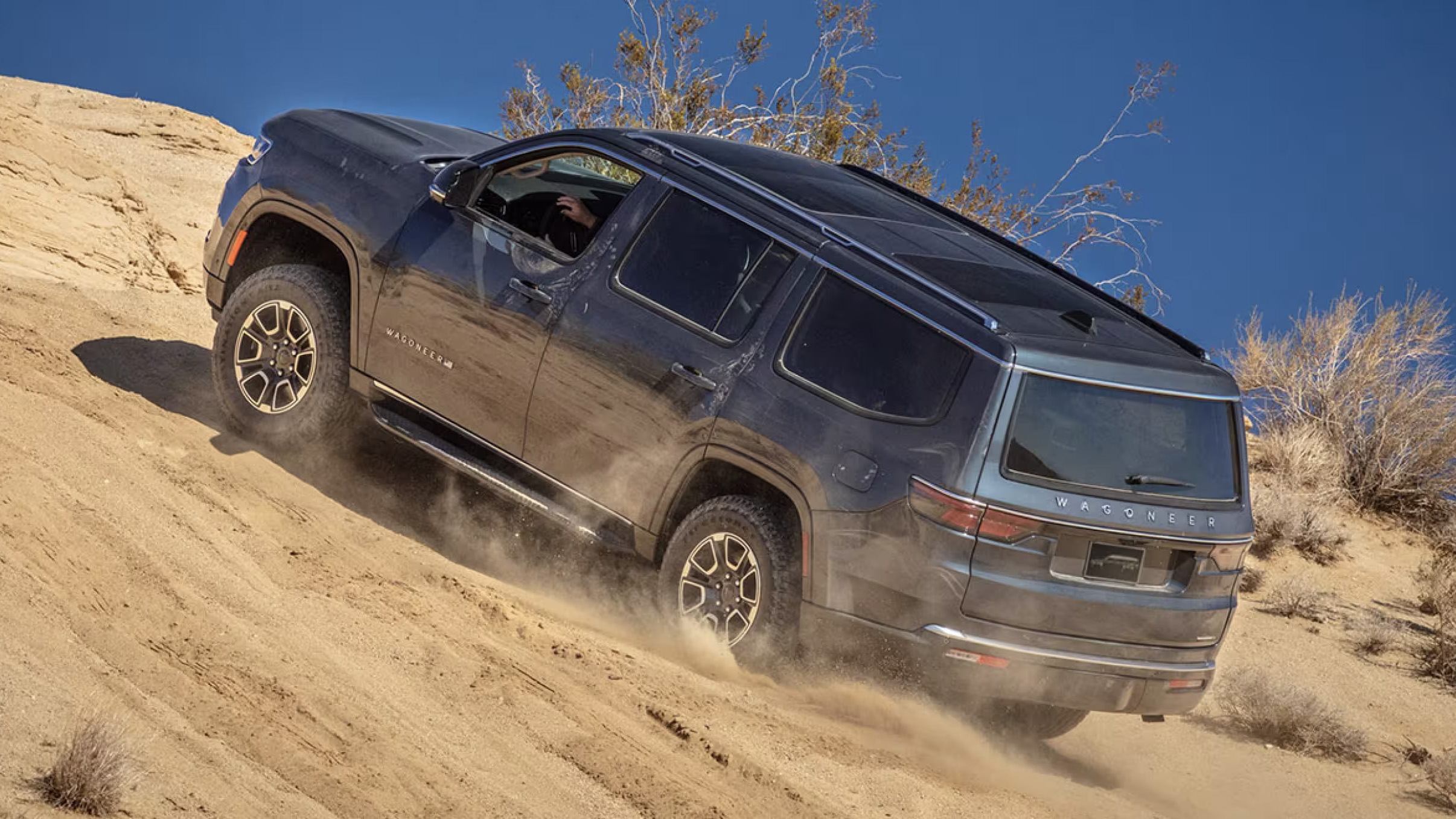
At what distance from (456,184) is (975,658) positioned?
3.22 m

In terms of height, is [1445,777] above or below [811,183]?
below

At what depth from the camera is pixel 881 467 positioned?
5.63 metres

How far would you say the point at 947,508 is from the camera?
5461 mm

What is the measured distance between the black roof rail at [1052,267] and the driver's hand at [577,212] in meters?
1.61

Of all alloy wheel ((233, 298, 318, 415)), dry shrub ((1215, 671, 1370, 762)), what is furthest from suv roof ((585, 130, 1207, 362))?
dry shrub ((1215, 671, 1370, 762))

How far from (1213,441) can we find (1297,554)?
21.8 ft

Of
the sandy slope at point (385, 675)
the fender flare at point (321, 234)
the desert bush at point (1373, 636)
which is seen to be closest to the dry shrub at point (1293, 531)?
the desert bush at point (1373, 636)

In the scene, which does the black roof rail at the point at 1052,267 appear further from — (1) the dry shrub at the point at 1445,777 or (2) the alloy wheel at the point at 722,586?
(1) the dry shrub at the point at 1445,777

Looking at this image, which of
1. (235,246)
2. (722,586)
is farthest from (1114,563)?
(235,246)

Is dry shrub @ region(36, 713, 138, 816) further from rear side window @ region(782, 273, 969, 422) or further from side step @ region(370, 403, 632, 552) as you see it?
rear side window @ region(782, 273, 969, 422)

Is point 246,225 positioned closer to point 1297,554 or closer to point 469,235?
point 469,235

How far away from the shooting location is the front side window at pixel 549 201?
268 inches

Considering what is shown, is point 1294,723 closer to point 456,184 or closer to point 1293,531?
point 1293,531

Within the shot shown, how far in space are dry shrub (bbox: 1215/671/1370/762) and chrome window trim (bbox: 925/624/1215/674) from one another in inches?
101
